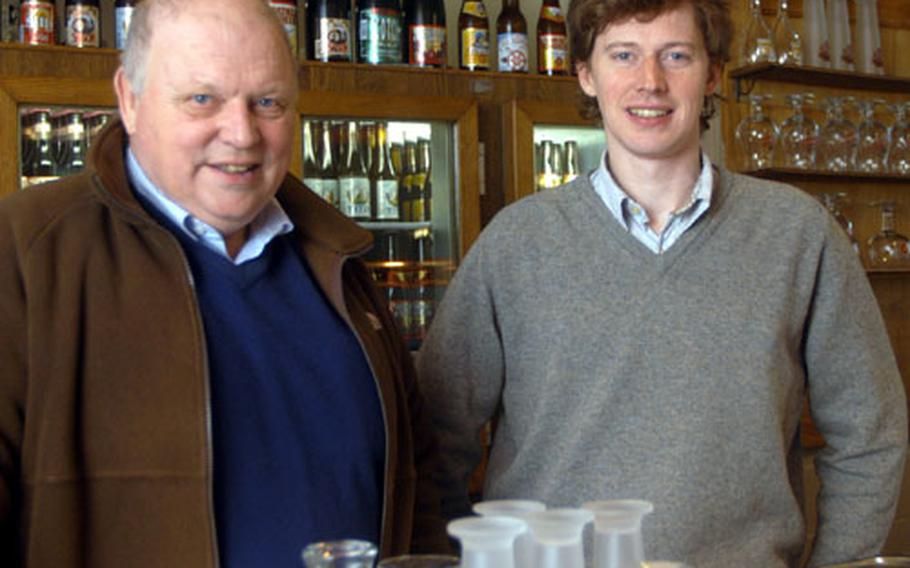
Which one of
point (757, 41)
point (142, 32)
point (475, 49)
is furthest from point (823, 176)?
point (142, 32)

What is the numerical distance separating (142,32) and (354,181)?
1847mm

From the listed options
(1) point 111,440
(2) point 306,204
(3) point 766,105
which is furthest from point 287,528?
(3) point 766,105

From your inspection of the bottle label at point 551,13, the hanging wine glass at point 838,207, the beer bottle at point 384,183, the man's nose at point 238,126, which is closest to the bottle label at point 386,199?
the beer bottle at point 384,183

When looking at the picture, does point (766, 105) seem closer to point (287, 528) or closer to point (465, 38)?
point (465, 38)

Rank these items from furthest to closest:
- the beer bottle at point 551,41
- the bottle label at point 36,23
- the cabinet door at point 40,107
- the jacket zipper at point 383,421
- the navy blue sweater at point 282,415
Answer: the beer bottle at point 551,41 → the bottle label at point 36,23 → the cabinet door at point 40,107 → the jacket zipper at point 383,421 → the navy blue sweater at point 282,415

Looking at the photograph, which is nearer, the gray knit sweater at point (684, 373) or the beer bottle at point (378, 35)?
the gray knit sweater at point (684, 373)

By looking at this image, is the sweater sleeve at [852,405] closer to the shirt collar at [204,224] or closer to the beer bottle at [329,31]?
the shirt collar at [204,224]

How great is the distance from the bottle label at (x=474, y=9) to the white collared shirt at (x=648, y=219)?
1782 millimetres

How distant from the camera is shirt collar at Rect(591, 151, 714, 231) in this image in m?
1.62

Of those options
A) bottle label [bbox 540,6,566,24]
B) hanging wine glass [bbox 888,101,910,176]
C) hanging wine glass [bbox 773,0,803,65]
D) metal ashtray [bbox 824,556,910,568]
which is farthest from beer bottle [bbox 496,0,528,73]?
metal ashtray [bbox 824,556,910,568]

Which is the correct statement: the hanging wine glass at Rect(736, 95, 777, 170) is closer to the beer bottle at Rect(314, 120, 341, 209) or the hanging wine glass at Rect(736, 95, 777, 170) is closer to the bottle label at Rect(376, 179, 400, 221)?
the bottle label at Rect(376, 179, 400, 221)

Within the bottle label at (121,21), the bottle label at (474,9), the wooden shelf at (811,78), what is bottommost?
the wooden shelf at (811,78)

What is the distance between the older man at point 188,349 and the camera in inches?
48.6

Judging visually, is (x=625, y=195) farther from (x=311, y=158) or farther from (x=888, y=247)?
(x=888, y=247)
